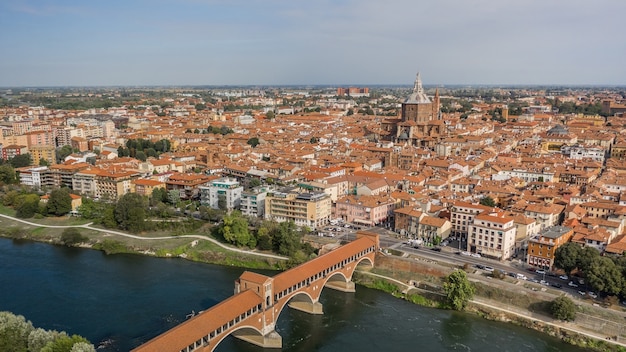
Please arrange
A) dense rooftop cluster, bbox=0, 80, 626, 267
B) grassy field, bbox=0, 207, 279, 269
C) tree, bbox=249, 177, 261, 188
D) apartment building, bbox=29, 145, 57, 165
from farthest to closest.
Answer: apartment building, bbox=29, 145, 57, 165 < tree, bbox=249, 177, 261, 188 < dense rooftop cluster, bbox=0, 80, 626, 267 < grassy field, bbox=0, 207, 279, 269

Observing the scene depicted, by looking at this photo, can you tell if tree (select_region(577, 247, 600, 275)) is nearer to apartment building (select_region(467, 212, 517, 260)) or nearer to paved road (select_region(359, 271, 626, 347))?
paved road (select_region(359, 271, 626, 347))

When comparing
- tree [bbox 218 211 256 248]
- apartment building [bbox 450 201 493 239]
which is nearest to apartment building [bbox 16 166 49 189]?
tree [bbox 218 211 256 248]

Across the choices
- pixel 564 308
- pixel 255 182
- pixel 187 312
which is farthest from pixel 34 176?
pixel 564 308

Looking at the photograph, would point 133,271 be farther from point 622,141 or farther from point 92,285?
point 622,141

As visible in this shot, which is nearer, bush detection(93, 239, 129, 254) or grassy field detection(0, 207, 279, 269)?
grassy field detection(0, 207, 279, 269)

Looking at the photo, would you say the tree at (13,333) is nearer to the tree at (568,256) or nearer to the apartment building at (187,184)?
the apartment building at (187,184)

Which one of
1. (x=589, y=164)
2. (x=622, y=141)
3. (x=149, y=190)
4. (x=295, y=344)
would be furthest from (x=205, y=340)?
(x=622, y=141)
